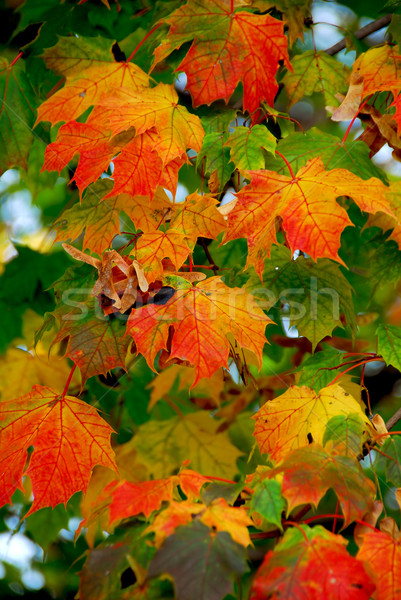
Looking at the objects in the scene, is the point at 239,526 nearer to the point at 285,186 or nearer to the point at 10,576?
the point at 285,186

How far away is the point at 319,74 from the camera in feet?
6.18

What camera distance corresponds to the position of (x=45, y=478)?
144 centimetres

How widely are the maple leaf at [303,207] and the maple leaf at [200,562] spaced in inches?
24.4

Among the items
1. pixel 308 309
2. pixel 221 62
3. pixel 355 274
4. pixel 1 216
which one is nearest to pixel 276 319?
pixel 308 309

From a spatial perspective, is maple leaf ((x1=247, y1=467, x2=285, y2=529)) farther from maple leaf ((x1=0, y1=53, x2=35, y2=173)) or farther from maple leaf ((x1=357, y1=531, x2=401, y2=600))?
maple leaf ((x1=0, y1=53, x2=35, y2=173))

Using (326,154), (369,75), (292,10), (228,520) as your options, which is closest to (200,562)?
(228,520)

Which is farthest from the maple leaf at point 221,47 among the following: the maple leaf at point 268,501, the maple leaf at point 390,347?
the maple leaf at point 268,501

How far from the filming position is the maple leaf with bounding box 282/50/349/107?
6.17ft

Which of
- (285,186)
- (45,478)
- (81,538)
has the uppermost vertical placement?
(285,186)

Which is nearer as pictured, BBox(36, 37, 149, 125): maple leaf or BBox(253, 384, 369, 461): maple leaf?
BBox(253, 384, 369, 461): maple leaf

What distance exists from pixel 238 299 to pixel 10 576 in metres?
2.43

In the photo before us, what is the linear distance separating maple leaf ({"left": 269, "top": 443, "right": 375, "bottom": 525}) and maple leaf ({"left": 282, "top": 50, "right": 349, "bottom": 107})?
117cm

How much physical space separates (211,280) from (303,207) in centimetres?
28

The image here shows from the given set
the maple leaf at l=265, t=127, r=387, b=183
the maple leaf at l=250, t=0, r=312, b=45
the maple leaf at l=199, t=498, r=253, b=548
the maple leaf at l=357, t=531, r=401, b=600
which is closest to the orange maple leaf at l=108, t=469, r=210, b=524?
the maple leaf at l=199, t=498, r=253, b=548
